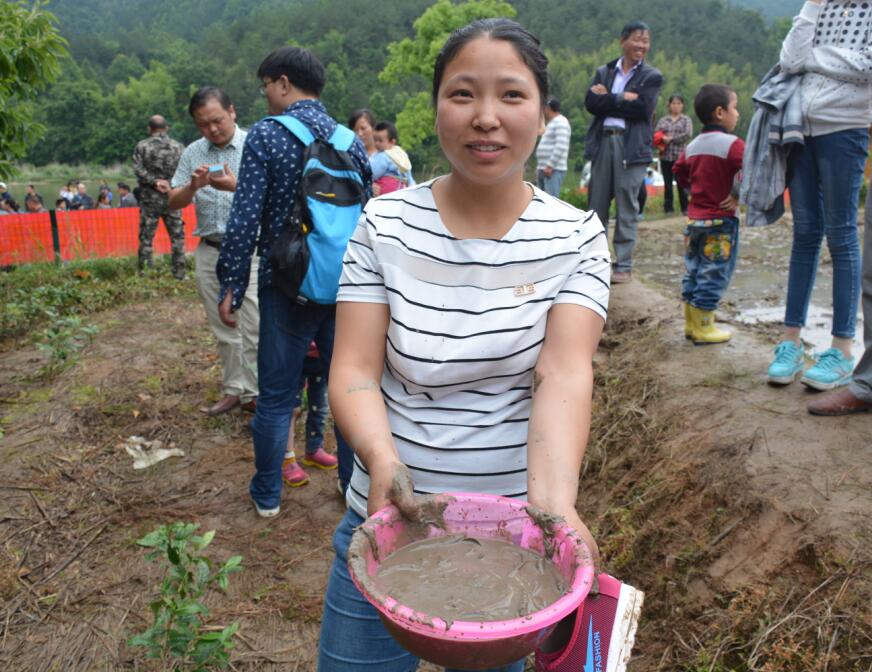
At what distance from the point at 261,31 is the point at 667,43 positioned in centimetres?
5315

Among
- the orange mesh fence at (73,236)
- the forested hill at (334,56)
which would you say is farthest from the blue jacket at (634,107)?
the forested hill at (334,56)

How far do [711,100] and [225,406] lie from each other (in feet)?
11.7

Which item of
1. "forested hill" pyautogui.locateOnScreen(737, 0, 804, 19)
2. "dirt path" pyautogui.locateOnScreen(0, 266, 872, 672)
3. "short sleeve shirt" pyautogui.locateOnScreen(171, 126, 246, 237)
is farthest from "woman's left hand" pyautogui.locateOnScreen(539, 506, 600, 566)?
"forested hill" pyautogui.locateOnScreen(737, 0, 804, 19)

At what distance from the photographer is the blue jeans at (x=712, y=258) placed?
4.27 metres

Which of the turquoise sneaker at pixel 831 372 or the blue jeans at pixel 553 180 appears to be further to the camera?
the blue jeans at pixel 553 180

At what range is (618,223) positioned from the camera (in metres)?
5.85

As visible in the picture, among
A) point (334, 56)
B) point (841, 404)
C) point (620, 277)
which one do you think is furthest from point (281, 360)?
point (334, 56)

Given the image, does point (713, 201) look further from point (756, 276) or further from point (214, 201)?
point (756, 276)

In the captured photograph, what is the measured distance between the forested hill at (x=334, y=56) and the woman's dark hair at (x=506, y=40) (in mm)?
62895

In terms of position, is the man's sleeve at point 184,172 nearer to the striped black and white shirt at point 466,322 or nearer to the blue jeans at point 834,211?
the striped black and white shirt at point 466,322

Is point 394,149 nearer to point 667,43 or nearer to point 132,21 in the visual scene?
point 667,43

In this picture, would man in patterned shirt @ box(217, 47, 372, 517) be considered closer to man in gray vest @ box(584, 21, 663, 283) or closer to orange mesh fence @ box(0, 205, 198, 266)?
man in gray vest @ box(584, 21, 663, 283)

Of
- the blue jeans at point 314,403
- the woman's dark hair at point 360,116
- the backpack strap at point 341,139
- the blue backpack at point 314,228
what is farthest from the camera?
the woman's dark hair at point 360,116

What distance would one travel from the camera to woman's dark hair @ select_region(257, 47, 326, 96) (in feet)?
10.2
